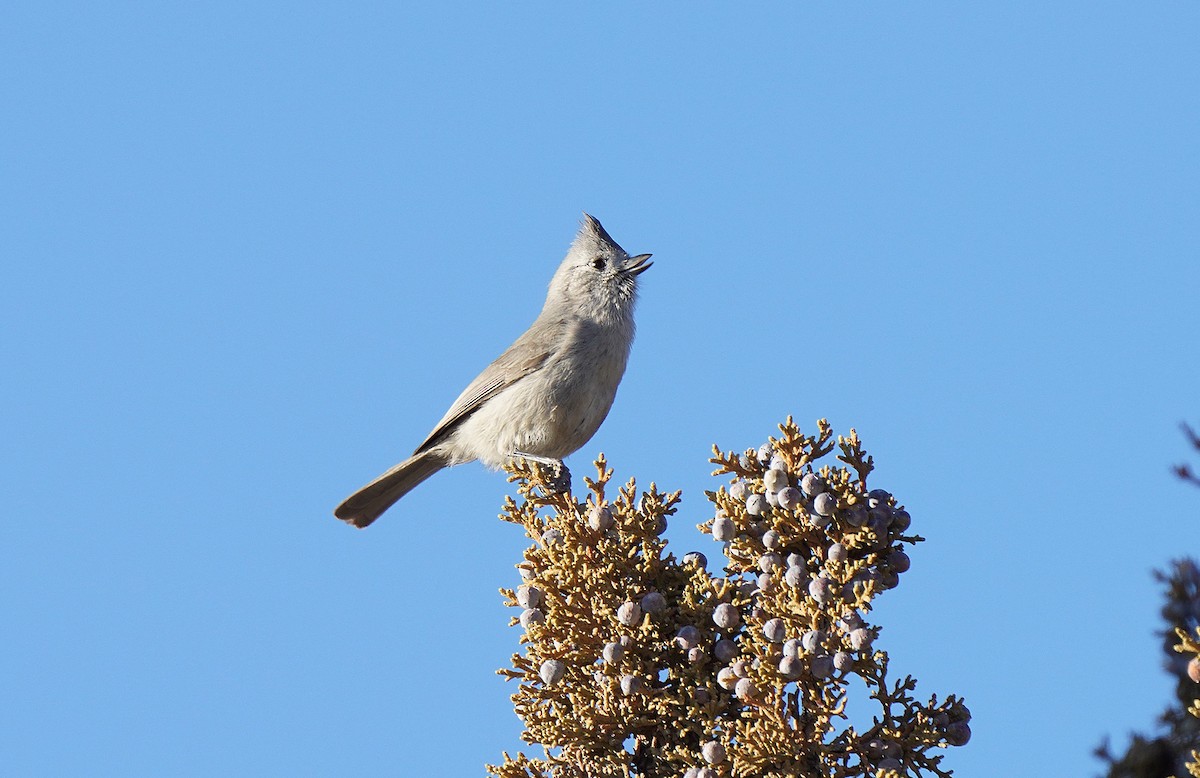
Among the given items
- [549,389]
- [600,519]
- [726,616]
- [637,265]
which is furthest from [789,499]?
[637,265]

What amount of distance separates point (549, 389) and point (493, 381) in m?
0.41

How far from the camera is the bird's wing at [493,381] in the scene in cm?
608

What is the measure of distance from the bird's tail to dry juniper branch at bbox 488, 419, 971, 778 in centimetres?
266

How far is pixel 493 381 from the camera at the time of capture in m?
6.17

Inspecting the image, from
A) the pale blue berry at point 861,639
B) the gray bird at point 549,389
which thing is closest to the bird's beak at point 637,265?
the gray bird at point 549,389

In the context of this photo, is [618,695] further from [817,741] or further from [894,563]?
[894,563]

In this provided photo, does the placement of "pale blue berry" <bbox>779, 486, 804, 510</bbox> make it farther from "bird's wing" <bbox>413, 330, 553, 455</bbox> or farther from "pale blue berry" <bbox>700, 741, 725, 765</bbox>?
"bird's wing" <bbox>413, 330, 553, 455</bbox>

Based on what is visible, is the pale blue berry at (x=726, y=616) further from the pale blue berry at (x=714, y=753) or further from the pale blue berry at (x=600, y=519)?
the pale blue berry at (x=600, y=519)

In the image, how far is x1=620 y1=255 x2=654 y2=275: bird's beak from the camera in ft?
21.2

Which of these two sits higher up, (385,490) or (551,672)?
(385,490)

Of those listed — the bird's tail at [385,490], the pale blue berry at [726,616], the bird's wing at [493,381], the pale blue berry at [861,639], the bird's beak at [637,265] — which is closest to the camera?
the pale blue berry at [861,639]

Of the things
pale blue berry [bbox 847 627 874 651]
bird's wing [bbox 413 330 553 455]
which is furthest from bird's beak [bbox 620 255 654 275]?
pale blue berry [bbox 847 627 874 651]

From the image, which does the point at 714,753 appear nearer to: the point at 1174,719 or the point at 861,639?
the point at 861,639

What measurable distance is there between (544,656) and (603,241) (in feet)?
11.9
